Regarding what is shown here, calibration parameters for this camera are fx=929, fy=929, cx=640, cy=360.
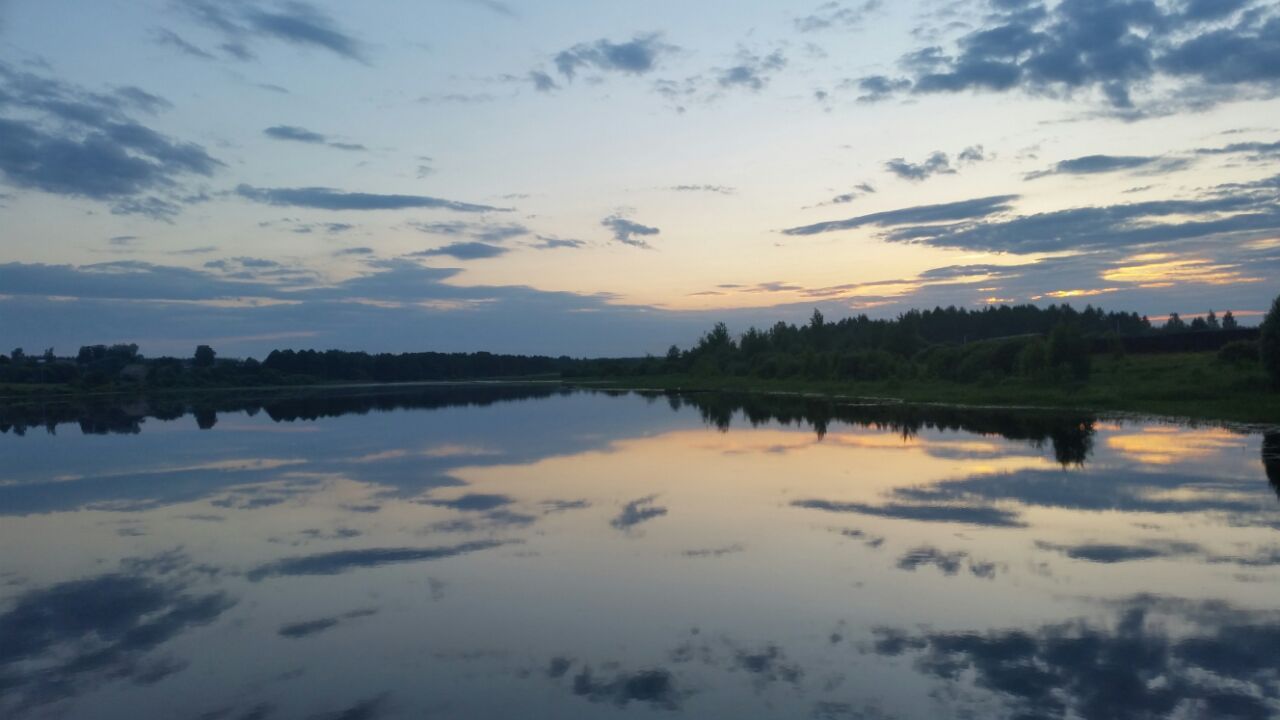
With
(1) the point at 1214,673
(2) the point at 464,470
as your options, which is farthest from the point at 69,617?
(2) the point at 464,470

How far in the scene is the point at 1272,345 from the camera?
3488cm

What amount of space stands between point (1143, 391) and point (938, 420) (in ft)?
36.3

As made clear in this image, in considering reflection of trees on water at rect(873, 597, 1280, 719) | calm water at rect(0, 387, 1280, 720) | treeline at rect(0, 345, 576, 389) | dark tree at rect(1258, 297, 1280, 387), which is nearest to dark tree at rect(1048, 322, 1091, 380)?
dark tree at rect(1258, 297, 1280, 387)

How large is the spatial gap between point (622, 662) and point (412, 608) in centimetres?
305

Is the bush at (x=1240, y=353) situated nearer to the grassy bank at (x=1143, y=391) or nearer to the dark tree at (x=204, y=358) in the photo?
the grassy bank at (x=1143, y=391)

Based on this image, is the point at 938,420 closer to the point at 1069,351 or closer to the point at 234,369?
the point at 1069,351

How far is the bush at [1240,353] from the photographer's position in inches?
1667

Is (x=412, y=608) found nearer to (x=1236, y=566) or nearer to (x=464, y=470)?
(x=1236, y=566)


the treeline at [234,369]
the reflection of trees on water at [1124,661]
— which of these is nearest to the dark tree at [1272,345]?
the reflection of trees on water at [1124,661]

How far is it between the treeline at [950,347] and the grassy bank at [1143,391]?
4.02 feet

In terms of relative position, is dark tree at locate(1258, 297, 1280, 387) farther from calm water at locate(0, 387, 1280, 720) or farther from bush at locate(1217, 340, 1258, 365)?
calm water at locate(0, 387, 1280, 720)

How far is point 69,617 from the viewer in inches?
405

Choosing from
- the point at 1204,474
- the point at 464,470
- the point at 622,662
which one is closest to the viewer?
the point at 622,662

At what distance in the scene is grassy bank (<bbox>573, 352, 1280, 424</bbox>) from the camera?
34.5m
